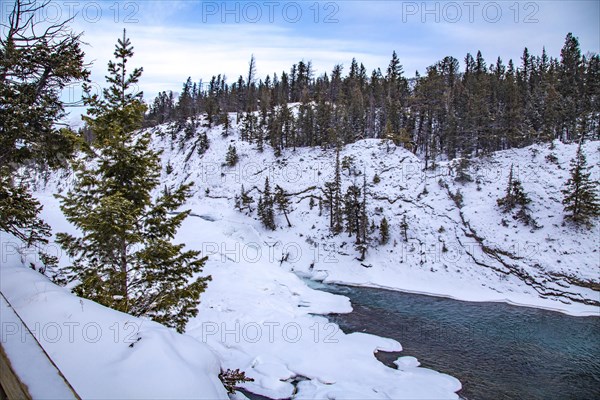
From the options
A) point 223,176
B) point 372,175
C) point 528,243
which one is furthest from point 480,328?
point 223,176

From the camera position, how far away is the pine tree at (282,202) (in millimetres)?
40484

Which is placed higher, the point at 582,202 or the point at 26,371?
the point at 26,371

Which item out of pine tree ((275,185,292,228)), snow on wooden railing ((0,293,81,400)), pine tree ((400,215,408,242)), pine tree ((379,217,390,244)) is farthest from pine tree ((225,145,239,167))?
snow on wooden railing ((0,293,81,400))

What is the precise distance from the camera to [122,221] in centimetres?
823

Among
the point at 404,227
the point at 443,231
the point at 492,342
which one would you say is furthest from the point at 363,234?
the point at 492,342

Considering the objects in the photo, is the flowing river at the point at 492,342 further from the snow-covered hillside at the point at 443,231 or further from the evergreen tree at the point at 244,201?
the evergreen tree at the point at 244,201

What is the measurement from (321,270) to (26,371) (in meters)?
30.9

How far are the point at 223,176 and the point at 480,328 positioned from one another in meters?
43.7

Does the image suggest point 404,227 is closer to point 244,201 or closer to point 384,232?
point 384,232

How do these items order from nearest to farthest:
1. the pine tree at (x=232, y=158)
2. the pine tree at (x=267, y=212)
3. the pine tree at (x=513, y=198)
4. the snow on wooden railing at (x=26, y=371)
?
the snow on wooden railing at (x=26, y=371) < the pine tree at (x=513, y=198) < the pine tree at (x=267, y=212) < the pine tree at (x=232, y=158)

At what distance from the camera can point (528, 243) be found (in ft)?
92.8

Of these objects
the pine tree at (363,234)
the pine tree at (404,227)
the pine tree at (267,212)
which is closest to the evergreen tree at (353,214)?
the pine tree at (363,234)

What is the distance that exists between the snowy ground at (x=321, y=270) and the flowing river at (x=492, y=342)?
141 cm

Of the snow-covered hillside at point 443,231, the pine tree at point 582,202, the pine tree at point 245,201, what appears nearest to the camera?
the snow-covered hillside at point 443,231
